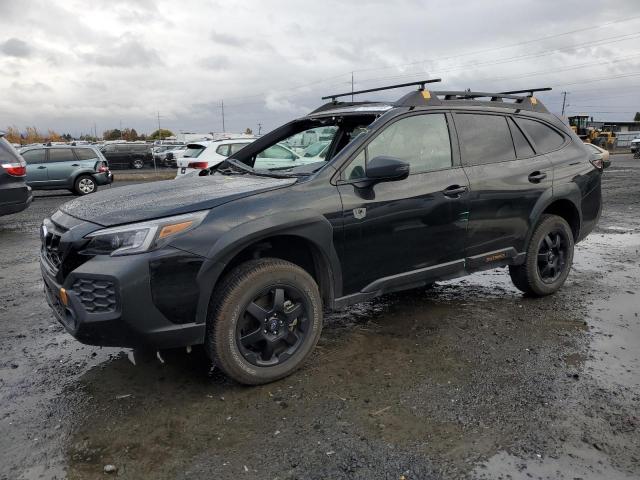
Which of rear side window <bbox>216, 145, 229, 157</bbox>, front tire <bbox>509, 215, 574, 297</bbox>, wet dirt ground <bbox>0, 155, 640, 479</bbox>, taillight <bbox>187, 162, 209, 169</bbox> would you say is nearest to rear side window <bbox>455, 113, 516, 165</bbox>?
front tire <bbox>509, 215, 574, 297</bbox>

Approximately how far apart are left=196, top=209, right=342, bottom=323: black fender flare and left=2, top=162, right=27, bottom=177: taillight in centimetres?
719

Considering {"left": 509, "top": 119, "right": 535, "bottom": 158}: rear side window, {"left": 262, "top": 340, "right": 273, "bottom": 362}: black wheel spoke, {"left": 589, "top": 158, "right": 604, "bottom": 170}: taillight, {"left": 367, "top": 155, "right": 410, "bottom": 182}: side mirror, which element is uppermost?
{"left": 509, "top": 119, "right": 535, "bottom": 158}: rear side window

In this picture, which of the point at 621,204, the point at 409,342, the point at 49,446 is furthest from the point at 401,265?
the point at 621,204

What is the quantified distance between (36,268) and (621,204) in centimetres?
1123

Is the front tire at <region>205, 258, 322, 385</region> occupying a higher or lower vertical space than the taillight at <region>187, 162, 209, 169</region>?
lower

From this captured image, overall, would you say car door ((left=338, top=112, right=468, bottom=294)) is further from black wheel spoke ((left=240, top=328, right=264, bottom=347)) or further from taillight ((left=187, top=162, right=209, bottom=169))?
taillight ((left=187, top=162, right=209, bottom=169))

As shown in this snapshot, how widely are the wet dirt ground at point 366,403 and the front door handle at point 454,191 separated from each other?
1.10 m

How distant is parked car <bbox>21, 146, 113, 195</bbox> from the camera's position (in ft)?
53.5

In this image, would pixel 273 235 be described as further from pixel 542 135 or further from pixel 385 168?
pixel 542 135

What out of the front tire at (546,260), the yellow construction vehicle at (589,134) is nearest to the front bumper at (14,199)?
the front tire at (546,260)

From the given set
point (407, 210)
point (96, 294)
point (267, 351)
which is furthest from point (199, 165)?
point (96, 294)

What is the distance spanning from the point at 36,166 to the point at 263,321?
15.8 metres

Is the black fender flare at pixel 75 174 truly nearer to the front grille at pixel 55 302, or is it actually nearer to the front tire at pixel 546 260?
the front grille at pixel 55 302

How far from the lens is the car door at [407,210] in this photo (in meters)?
3.58
